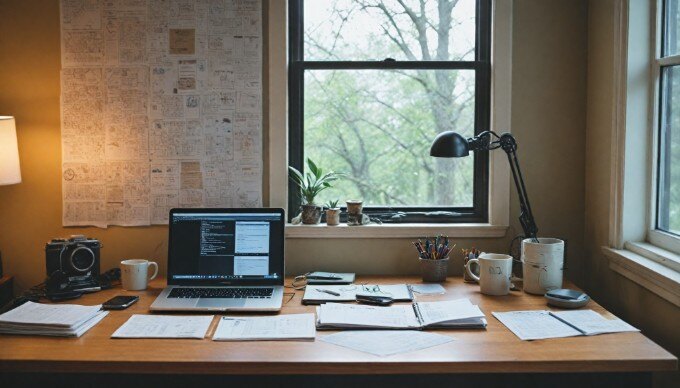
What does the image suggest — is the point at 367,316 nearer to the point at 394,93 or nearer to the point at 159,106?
the point at 394,93

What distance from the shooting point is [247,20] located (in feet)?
8.93

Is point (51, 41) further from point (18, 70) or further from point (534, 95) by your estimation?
point (534, 95)

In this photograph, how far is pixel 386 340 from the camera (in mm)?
1922

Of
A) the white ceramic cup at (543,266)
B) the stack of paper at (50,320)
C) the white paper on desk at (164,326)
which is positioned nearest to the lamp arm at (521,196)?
the white ceramic cup at (543,266)

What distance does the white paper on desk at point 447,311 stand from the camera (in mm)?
2068

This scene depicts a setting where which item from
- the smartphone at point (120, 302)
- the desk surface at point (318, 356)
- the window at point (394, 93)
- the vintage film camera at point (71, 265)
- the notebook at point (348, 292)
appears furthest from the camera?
the window at point (394, 93)

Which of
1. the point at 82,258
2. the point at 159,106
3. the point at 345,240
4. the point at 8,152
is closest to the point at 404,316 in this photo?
the point at 345,240

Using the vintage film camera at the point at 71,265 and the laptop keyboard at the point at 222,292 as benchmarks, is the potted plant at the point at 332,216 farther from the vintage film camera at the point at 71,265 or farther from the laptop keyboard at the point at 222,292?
the vintage film camera at the point at 71,265

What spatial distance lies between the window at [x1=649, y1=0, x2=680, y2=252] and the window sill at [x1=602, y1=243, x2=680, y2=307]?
7 cm

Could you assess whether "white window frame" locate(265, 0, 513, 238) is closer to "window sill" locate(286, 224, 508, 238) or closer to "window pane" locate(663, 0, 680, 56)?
"window sill" locate(286, 224, 508, 238)

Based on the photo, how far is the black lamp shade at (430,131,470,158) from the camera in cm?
244

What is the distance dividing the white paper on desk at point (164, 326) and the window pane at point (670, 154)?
1.65 m

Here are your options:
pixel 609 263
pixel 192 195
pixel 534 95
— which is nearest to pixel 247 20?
pixel 192 195

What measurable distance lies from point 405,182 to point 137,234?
3.87 ft
